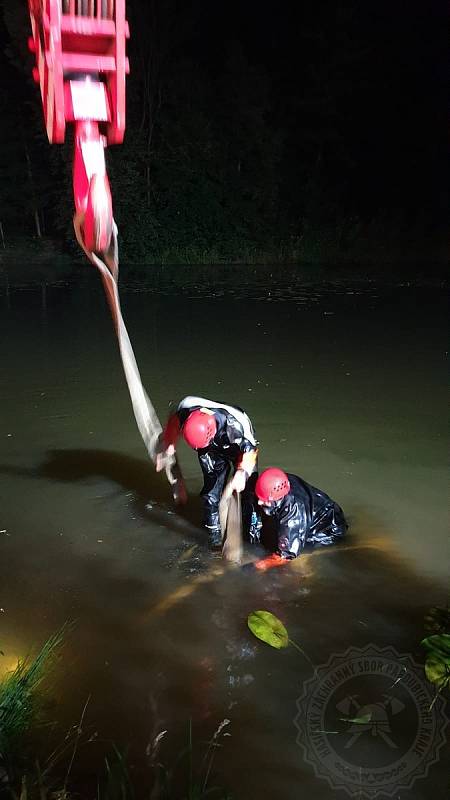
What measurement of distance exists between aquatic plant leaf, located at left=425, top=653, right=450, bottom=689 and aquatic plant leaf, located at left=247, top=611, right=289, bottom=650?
2.66ft

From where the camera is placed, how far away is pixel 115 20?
8.18ft

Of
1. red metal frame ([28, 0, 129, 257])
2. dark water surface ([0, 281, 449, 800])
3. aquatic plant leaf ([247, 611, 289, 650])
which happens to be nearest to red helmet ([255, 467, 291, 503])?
dark water surface ([0, 281, 449, 800])

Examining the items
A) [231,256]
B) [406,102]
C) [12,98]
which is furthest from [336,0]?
[12,98]

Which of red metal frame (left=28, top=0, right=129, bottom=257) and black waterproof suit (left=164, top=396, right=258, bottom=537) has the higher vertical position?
red metal frame (left=28, top=0, right=129, bottom=257)

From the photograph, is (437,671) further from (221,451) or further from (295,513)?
(221,451)

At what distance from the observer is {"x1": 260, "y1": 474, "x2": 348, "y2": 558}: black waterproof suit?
16.0ft

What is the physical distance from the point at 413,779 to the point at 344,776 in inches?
12.3

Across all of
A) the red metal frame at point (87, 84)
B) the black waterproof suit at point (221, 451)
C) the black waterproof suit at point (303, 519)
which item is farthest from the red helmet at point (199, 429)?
the red metal frame at point (87, 84)

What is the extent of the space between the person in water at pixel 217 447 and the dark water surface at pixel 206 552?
399mm

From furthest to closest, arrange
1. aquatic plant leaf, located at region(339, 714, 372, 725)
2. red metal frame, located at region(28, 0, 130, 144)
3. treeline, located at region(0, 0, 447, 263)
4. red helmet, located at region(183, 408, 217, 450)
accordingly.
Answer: treeline, located at region(0, 0, 447, 263) < red helmet, located at region(183, 408, 217, 450) < aquatic plant leaf, located at region(339, 714, 372, 725) < red metal frame, located at region(28, 0, 130, 144)

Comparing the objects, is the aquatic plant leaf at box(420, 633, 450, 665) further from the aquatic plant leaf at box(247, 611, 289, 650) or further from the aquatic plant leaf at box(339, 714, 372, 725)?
the aquatic plant leaf at box(247, 611, 289, 650)

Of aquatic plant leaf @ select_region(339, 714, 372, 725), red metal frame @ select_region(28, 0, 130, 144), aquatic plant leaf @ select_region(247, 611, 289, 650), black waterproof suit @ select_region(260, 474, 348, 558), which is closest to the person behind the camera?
red metal frame @ select_region(28, 0, 130, 144)

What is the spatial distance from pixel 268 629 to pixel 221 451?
4.70 feet

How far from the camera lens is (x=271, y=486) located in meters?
4.69
